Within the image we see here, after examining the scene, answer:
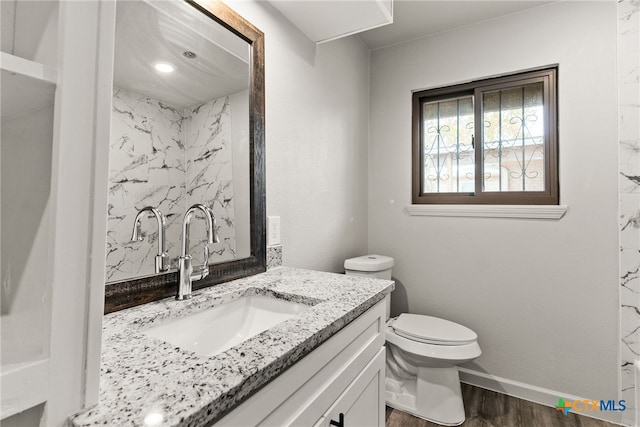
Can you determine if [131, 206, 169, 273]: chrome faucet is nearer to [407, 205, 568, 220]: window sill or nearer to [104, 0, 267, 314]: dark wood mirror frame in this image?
[104, 0, 267, 314]: dark wood mirror frame

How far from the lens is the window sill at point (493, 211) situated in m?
1.80

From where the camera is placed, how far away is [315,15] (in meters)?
1.50

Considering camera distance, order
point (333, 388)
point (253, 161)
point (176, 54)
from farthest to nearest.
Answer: point (253, 161)
point (176, 54)
point (333, 388)

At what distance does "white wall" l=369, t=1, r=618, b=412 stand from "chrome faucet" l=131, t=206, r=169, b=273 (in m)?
1.72

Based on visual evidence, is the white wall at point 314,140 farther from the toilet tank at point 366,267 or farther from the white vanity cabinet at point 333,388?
the white vanity cabinet at point 333,388

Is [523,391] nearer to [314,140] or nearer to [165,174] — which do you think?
[314,140]

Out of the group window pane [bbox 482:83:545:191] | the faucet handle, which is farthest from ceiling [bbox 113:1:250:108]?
window pane [bbox 482:83:545:191]

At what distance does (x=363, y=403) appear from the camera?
3.22 ft

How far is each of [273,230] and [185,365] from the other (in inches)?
35.0

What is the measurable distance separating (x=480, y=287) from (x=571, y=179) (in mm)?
815

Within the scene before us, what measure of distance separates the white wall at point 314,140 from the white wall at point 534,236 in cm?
29

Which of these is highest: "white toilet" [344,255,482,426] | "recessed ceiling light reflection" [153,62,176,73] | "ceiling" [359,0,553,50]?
"ceiling" [359,0,553,50]

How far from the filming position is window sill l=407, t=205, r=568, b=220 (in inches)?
70.7

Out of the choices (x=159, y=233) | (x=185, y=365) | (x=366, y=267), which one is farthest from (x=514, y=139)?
(x=185, y=365)
